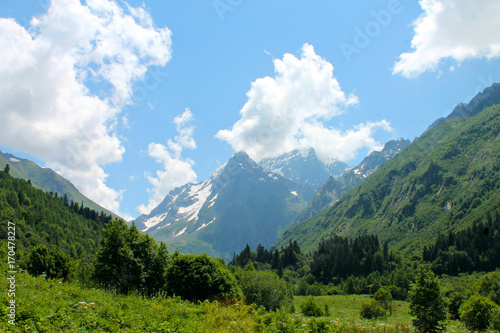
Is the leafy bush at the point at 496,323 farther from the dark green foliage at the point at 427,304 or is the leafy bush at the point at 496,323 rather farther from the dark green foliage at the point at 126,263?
the dark green foliage at the point at 126,263

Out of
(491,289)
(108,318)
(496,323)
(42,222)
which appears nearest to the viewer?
(108,318)

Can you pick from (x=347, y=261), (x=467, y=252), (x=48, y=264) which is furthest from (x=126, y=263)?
(x=467, y=252)

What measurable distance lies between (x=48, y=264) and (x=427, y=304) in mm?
63395

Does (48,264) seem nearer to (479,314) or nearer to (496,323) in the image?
(479,314)

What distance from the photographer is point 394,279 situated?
127m

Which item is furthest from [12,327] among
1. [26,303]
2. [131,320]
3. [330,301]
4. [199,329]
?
[330,301]

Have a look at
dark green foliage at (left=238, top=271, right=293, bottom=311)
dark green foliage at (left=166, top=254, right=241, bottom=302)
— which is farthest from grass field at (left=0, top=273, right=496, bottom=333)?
dark green foliage at (left=238, top=271, right=293, bottom=311)

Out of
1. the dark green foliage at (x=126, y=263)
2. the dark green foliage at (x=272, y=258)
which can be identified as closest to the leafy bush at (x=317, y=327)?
the dark green foliage at (x=126, y=263)

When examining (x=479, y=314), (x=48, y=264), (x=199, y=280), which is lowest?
(x=479, y=314)

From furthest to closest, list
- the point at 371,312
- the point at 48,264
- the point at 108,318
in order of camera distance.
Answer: the point at 48,264 < the point at 371,312 < the point at 108,318

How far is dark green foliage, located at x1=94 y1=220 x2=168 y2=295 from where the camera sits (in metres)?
47.0

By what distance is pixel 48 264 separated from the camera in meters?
60.3

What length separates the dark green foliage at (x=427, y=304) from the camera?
32000 mm

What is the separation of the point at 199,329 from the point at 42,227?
183 meters
